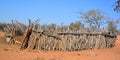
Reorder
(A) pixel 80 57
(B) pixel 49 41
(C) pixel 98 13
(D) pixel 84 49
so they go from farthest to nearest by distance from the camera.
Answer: (C) pixel 98 13 < (D) pixel 84 49 < (B) pixel 49 41 < (A) pixel 80 57

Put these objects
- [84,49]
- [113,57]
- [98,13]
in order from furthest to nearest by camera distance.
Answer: [98,13]
[84,49]
[113,57]

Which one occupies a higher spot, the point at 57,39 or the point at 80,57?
the point at 57,39

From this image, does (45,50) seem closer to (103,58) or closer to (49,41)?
(49,41)

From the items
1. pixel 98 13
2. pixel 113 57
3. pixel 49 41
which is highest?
pixel 98 13

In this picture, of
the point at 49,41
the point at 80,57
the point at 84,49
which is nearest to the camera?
the point at 80,57

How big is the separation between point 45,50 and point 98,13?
2777cm

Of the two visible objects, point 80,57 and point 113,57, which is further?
point 113,57

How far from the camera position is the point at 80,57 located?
11.7 meters

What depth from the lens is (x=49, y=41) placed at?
13.4 m

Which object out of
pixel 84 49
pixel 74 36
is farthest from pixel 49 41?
pixel 84 49

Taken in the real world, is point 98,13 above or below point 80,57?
above

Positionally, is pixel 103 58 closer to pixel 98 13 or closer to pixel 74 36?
pixel 74 36

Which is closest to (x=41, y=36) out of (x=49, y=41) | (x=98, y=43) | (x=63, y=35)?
(x=49, y=41)

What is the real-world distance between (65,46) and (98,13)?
26940mm
